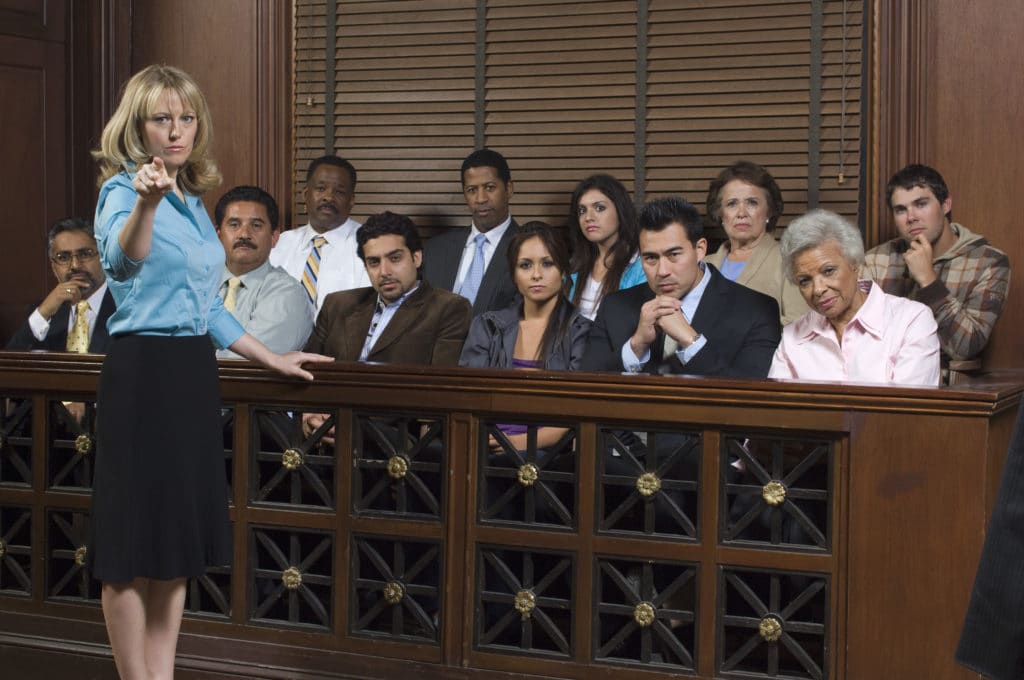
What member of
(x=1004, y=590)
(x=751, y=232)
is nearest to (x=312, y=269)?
(x=751, y=232)

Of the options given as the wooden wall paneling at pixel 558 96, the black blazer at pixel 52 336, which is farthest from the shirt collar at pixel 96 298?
the wooden wall paneling at pixel 558 96

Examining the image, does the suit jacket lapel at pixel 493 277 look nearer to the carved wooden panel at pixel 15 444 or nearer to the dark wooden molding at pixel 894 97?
the dark wooden molding at pixel 894 97

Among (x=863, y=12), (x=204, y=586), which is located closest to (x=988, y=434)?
(x=204, y=586)

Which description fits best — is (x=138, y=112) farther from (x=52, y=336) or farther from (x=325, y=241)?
(x=325, y=241)

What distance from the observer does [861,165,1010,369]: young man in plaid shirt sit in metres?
3.98

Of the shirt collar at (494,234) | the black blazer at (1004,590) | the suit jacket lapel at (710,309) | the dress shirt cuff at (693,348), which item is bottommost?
the black blazer at (1004,590)

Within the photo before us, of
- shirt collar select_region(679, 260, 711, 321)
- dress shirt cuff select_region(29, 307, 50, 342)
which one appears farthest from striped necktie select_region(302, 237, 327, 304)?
shirt collar select_region(679, 260, 711, 321)

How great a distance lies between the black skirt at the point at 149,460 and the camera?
2547 millimetres

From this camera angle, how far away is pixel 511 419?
304 centimetres

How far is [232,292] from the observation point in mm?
4523

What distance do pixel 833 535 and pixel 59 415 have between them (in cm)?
201

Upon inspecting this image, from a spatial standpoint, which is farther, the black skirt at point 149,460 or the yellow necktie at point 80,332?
the yellow necktie at point 80,332

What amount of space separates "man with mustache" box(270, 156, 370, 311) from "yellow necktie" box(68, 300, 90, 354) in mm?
786

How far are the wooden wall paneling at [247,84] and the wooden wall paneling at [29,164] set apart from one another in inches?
23.0
